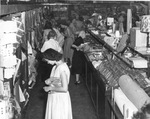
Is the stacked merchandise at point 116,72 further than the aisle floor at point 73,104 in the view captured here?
No

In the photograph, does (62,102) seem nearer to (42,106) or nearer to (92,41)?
(42,106)

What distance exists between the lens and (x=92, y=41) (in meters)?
9.29

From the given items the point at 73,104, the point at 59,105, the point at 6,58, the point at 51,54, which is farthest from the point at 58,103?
the point at 73,104

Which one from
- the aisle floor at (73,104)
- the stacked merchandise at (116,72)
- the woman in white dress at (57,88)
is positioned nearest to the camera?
the stacked merchandise at (116,72)

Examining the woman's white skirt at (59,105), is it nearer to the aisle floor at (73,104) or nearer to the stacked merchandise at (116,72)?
the stacked merchandise at (116,72)

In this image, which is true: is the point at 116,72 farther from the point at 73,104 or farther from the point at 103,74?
the point at 73,104

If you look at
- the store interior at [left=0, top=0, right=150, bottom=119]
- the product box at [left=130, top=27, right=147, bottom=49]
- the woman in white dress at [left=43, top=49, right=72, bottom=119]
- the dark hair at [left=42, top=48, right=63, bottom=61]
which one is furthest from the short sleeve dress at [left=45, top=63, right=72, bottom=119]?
the product box at [left=130, top=27, right=147, bottom=49]

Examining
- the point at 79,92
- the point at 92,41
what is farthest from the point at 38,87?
the point at 92,41

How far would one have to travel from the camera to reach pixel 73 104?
23.7ft

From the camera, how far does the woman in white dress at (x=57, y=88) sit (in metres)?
4.37

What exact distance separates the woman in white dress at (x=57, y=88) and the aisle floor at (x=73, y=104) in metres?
1.31

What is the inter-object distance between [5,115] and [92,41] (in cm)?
659

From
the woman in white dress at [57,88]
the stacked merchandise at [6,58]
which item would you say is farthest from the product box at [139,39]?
the stacked merchandise at [6,58]

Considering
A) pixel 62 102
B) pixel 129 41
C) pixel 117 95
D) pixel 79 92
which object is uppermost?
pixel 129 41
